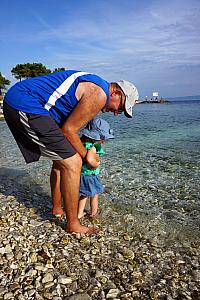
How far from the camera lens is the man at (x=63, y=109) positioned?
3.65m

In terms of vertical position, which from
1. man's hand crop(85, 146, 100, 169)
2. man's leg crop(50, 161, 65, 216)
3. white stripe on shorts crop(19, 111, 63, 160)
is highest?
white stripe on shorts crop(19, 111, 63, 160)

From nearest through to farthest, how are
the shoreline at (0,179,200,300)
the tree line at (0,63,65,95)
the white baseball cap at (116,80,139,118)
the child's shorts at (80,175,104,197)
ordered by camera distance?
the shoreline at (0,179,200,300) → the white baseball cap at (116,80,139,118) → the child's shorts at (80,175,104,197) → the tree line at (0,63,65,95)

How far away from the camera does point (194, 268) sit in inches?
143

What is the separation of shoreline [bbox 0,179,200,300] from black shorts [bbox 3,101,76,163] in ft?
4.04

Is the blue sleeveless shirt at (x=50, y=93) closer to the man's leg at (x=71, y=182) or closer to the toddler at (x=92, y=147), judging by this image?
the man's leg at (x=71, y=182)

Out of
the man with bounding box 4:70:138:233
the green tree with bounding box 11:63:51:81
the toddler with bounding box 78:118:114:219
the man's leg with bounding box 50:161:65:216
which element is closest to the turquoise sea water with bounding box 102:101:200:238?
the toddler with bounding box 78:118:114:219

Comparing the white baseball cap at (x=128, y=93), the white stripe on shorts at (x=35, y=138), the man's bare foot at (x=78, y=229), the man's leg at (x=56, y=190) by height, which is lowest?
the man's bare foot at (x=78, y=229)

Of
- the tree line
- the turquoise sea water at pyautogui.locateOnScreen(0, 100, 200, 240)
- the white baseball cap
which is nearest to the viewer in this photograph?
the white baseball cap

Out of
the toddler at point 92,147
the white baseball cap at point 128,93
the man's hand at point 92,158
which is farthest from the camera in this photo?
the toddler at point 92,147

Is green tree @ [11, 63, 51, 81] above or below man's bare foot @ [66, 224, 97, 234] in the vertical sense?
above

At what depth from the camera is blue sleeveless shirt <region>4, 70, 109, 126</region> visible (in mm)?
3693

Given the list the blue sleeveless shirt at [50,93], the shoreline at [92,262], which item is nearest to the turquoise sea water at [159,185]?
the shoreline at [92,262]

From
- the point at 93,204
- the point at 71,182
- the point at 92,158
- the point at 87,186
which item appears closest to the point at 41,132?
the point at 71,182

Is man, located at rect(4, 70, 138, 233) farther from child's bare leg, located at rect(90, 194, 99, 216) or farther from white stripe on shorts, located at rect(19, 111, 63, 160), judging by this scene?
child's bare leg, located at rect(90, 194, 99, 216)
